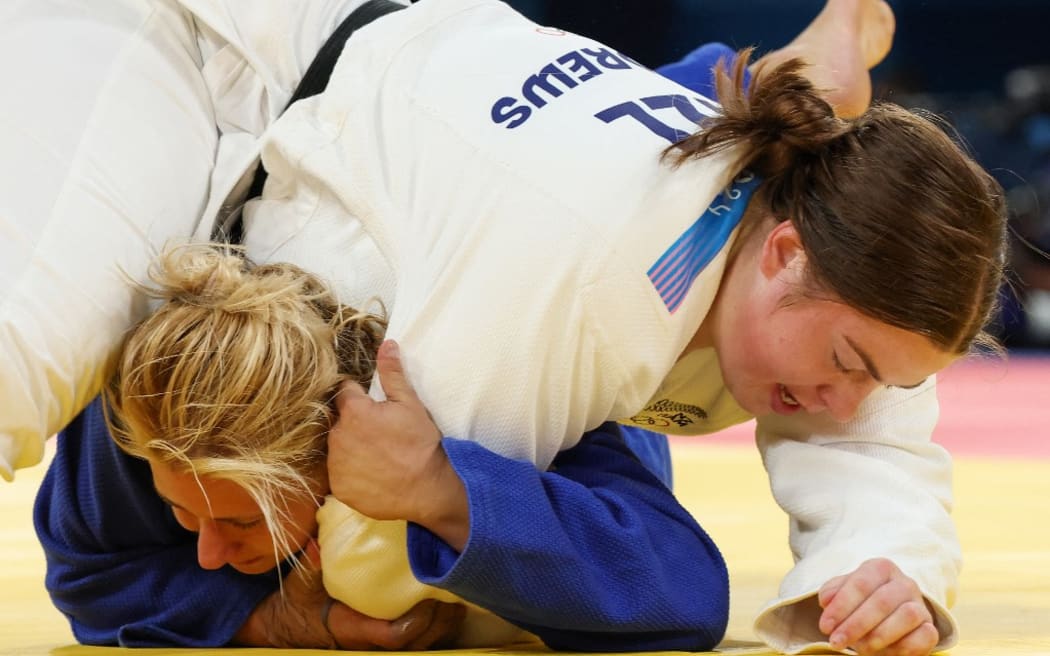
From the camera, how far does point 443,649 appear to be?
2068 millimetres

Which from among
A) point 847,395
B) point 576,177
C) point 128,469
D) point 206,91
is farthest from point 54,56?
point 847,395

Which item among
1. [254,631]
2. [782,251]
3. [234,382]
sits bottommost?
[254,631]

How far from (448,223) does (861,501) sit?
2.29ft

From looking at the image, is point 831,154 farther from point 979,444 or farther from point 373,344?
point 979,444

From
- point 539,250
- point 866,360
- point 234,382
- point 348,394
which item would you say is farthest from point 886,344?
point 234,382

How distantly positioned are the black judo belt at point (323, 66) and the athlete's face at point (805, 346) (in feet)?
2.46

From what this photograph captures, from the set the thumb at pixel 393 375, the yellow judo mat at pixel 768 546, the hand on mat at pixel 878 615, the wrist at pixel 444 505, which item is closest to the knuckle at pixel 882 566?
the hand on mat at pixel 878 615

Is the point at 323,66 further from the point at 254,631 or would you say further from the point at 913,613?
the point at 913,613

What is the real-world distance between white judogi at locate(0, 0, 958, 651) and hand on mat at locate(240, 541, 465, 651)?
6cm

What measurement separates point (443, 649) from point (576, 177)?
0.70 meters

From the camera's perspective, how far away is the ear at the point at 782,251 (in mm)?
1972

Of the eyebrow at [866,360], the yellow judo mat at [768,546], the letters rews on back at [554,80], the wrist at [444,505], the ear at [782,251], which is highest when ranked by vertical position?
the letters rews on back at [554,80]

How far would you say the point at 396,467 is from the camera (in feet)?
5.98

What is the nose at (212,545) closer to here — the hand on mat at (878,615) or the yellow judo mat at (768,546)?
the yellow judo mat at (768,546)
